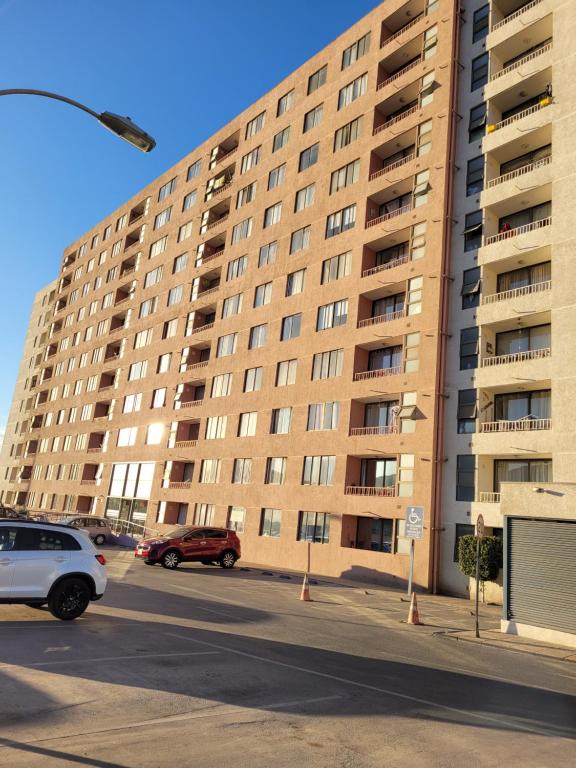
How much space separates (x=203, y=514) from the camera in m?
40.8

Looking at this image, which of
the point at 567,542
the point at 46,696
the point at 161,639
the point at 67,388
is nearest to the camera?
the point at 46,696

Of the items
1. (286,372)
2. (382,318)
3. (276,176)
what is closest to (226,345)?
(286,372)

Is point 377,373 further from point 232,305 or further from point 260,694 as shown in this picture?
point 260,694

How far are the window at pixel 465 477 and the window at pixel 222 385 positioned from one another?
61.7 feet

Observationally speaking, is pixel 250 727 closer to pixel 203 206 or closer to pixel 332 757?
pixel 332 757

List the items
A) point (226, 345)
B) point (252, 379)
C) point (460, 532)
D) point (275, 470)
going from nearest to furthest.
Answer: point (460, 532), point (275, 470), point (252, 379), point (226, 345)

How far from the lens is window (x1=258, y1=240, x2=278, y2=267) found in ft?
135

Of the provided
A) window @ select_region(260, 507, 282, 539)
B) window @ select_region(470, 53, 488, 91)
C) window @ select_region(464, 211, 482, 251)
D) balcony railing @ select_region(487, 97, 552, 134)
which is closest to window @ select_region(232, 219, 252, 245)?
window @ select_region(470, 53, 488, 91)

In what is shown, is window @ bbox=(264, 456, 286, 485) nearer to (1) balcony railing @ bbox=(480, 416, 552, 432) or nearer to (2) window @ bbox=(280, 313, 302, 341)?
(2) window @ bbox=(280, 313, 302, 341)

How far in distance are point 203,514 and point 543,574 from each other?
90.6 ft

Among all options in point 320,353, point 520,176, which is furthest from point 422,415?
point 520,176

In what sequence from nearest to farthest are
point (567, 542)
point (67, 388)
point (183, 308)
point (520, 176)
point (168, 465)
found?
point (567, 542)
point (520, 176)
point (168, 465)
point (183, 308)
point (67, 388)

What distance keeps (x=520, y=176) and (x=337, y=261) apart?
11623 millimetres

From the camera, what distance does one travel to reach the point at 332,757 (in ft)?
21.0
